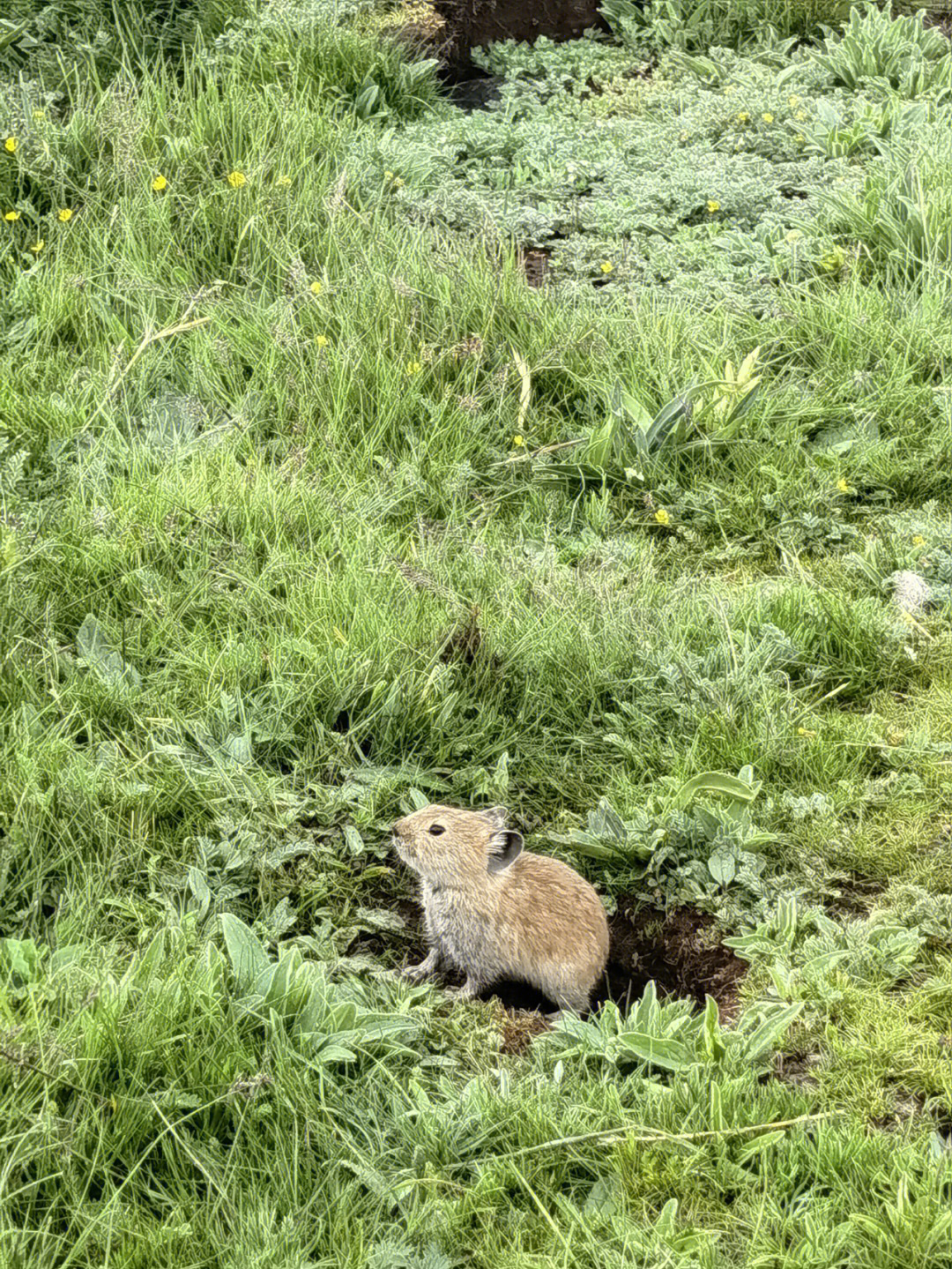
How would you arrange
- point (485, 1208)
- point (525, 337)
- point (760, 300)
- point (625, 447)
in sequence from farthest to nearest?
1. point (760, 300)
2. point (525, 337)
3. point (625, 447)
4. point (485, 1208)

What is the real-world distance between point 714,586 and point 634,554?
30 centimetres

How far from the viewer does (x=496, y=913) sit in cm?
339

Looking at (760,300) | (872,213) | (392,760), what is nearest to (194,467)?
(392,760)

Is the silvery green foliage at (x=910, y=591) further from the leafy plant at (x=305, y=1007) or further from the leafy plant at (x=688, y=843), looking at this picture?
the leafy plant at (x=305, y=1007)

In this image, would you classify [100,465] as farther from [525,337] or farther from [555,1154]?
[555,1154]

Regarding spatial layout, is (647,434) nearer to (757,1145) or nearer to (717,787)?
(717,787)

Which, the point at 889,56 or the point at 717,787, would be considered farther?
the point at 889,56

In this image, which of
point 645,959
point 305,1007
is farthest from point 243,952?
point 645,959

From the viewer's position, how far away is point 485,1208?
2.63m

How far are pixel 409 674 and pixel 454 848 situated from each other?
67cm

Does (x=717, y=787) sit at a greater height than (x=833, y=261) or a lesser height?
lesser

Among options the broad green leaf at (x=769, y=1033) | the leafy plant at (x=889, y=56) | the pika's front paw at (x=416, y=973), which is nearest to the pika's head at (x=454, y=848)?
the pika's front paw at (x=416, y=973)

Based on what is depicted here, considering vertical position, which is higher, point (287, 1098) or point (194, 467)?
point (194, 467)

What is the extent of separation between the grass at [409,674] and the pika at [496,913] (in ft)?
0.50
